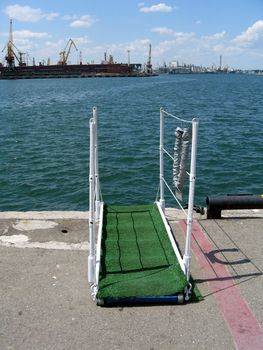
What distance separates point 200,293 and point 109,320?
119 cm

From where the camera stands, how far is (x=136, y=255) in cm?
586

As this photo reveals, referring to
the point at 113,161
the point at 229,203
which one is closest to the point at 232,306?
the point at 229,203

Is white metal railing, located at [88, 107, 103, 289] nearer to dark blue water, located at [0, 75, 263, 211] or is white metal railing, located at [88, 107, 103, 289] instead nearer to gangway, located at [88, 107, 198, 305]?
gangway, located at [88, 107, 198, 305]

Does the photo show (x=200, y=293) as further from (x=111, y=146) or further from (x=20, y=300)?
(x=111, y=146)

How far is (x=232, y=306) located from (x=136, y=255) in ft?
5.06

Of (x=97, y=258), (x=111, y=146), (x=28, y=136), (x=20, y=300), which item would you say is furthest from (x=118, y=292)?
(x=28, y=136)

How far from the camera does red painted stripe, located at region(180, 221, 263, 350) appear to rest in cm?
427

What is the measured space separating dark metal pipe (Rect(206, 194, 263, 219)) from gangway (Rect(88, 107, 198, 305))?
0.88 m

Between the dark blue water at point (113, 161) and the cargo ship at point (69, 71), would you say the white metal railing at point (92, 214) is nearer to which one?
the dark blue water at point (113, 161)

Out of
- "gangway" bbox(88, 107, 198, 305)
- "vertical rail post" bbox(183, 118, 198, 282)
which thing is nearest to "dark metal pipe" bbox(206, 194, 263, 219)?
"gangway" bbox(88, 107, 198, 305)

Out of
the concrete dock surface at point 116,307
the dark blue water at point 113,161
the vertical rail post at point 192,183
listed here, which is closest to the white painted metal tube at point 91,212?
the concrete dock surface at point 116,307

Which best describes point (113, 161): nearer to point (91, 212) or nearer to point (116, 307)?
point (91, 212)

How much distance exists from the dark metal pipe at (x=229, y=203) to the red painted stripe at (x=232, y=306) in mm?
1097

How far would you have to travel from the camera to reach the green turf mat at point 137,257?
493 cm
